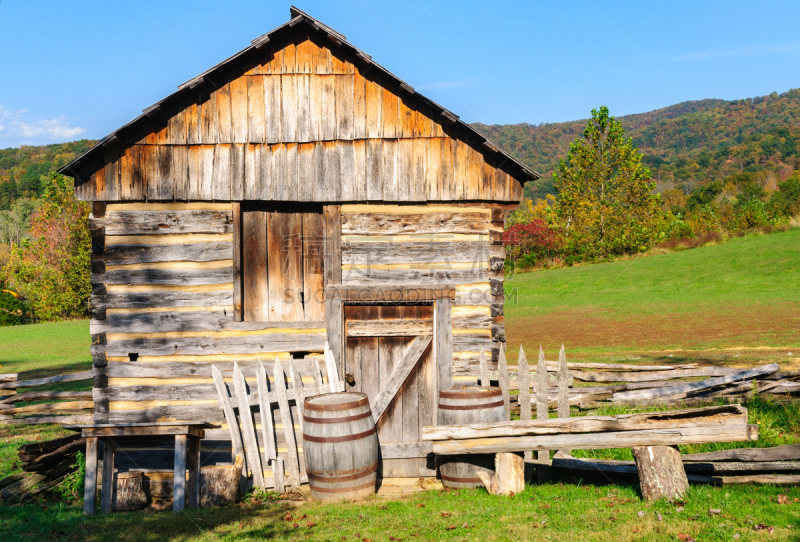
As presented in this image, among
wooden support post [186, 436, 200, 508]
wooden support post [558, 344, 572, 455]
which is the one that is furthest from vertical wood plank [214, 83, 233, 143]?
wooden support post [558, 344, 572, 455]

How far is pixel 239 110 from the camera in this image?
7.99 m

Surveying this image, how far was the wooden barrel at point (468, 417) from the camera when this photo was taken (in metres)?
6.76

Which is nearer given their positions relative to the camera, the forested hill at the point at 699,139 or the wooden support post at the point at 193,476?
the wooden support post at the point at 193,476

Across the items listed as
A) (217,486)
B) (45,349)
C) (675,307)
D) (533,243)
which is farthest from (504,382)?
(533,243)

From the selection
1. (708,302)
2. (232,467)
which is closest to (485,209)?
(232,467)

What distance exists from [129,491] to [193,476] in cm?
72

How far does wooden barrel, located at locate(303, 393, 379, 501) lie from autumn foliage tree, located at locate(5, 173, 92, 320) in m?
39.6

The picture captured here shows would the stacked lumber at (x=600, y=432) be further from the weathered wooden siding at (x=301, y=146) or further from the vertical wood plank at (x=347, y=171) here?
the vertical wood plank at (x=347, y=171)

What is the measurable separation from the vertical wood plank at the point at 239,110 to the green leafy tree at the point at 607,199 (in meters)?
40.4

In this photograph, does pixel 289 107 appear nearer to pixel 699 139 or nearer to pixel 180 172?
pixel 180 172

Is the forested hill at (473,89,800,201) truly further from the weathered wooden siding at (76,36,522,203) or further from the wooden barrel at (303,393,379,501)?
the wooden barrel at (303,393,379,501)

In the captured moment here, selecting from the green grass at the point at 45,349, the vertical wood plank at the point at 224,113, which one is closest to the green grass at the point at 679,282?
the green grass at the point at 45,349

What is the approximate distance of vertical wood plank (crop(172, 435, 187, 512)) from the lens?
6215mm

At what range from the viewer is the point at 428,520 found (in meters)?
5.70
